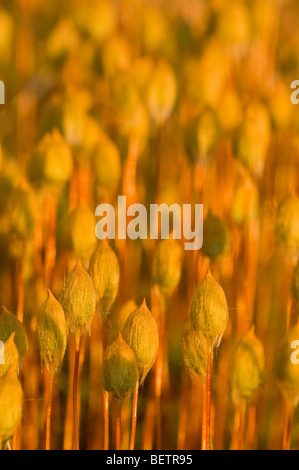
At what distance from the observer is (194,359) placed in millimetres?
351

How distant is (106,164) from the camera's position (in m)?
0.52

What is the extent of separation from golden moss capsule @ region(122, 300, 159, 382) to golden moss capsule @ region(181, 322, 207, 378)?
0.06ft

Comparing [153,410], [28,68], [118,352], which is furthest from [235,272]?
[28,68]

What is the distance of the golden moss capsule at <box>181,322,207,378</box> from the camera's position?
343mm

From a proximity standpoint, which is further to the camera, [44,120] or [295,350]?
[44,120]

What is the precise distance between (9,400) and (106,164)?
0.26 meters

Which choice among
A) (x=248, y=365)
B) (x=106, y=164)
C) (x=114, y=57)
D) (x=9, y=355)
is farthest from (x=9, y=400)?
(x=114, y=57)

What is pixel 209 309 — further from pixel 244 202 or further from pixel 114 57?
pixel 114 57

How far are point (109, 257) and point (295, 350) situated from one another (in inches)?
4.6

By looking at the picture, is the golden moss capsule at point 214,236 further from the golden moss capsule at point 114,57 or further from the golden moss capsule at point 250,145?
the golden moss capsule at point 114,57

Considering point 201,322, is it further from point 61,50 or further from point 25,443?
point 61,50

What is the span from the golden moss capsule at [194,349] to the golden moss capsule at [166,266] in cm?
6

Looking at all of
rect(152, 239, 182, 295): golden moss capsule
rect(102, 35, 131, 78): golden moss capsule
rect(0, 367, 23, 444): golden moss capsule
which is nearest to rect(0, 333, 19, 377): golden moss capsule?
rect(0, 367, 23, 444): golden moss capsule

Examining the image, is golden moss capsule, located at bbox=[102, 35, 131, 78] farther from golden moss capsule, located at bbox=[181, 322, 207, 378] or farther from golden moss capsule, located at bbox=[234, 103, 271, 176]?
golden moss capsule, located at bbox=[181, 322, 207, 378]
